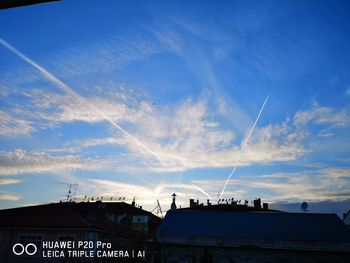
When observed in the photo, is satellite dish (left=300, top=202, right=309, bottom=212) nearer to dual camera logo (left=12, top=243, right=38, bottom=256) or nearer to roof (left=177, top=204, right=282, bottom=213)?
roof (left=177, top=204, right=282, bottom=213)

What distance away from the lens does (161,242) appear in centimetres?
2217

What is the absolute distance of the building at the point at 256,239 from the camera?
21109mm

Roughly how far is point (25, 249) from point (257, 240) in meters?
19.1

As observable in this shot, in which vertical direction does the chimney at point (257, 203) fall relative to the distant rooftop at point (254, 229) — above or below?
above

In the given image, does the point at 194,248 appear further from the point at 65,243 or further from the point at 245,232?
the point at 65,243

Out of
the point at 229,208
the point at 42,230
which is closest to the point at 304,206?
the point at 229,208

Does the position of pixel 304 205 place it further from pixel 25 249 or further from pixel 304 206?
pixel 25 249

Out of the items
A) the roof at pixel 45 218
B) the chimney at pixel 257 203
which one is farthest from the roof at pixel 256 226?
the chimney at pixel 257 203

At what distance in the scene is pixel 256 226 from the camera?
80.3 ft

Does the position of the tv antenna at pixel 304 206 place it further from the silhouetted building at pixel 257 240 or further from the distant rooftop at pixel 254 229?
the silhouetted building at pixel 257 240

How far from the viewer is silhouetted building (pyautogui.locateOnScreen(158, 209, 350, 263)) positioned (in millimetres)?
21109

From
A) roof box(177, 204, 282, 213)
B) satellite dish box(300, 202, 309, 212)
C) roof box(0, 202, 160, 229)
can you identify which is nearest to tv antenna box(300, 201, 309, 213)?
satellite dish box(300, 202, 309, 212)

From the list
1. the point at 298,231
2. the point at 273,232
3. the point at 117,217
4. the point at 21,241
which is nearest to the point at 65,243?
the point at 21,241

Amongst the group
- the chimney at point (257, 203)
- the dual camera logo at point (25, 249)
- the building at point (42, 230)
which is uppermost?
the chimney at point (257, 203)
